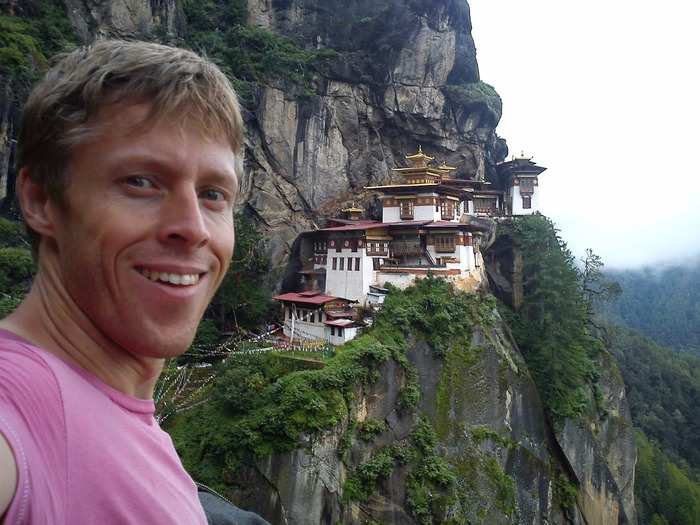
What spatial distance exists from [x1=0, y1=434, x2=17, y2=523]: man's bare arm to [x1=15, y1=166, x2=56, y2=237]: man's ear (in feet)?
2.65

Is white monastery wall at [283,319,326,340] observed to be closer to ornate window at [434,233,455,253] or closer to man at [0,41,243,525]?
ornate window at [434,233,455,253]

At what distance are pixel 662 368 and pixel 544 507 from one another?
146 feet

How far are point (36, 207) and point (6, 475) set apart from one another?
0.98m

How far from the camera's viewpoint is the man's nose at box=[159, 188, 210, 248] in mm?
1622

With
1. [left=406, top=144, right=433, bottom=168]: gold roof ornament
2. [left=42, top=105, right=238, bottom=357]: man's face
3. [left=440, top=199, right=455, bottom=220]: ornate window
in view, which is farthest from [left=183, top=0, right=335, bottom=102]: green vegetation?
[left=42, top=105, right=238, bottom=357]: man's face

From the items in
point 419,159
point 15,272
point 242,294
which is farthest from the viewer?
point 419,159

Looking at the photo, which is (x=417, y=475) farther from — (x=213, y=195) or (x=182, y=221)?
(x=182, y=221)

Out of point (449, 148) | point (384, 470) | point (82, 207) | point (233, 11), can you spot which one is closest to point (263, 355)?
point (384, 470)

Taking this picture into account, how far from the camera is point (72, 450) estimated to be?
4.10ft

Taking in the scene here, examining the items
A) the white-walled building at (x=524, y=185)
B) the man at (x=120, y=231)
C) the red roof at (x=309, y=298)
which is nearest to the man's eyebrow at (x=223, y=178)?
the man at (x=120, y=231)

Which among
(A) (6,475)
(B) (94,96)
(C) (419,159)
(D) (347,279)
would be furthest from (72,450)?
(C) (419,159)

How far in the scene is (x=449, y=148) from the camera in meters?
35.5

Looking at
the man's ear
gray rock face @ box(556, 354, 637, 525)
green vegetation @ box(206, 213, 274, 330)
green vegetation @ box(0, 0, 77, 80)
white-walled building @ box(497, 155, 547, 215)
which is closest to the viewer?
the man's ear

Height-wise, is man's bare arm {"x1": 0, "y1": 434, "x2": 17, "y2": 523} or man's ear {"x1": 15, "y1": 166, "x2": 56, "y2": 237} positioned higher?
Answer: man's ear {"x1": 15, "y1": 166, "x2": 56, "y2": 237}
